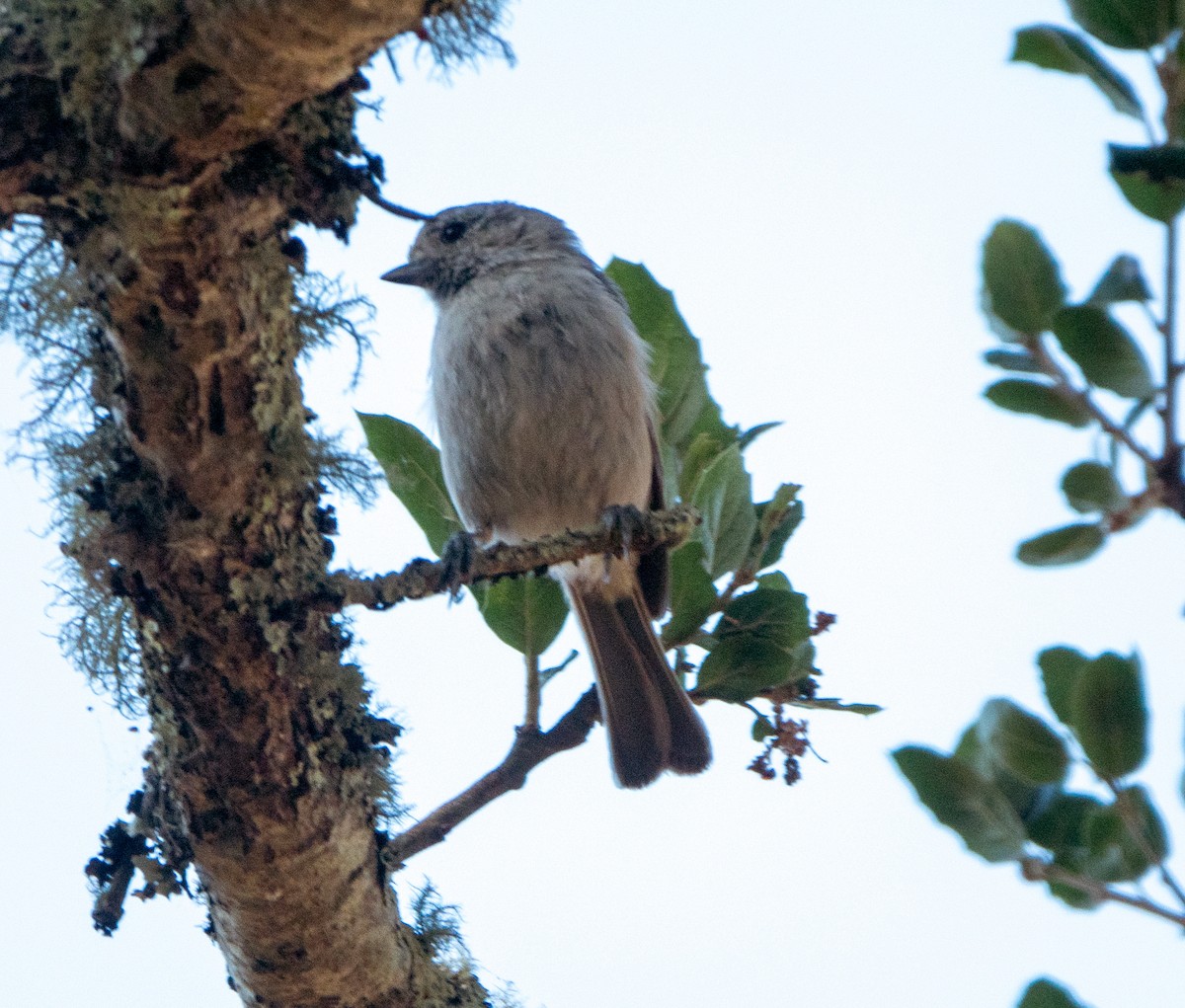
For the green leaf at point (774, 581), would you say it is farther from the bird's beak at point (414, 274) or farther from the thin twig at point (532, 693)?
the bird's beak at point (414, 274)

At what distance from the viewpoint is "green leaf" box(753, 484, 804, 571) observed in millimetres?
2852

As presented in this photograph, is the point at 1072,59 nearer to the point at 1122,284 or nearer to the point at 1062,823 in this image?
the point at 1122,284

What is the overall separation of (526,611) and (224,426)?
47.6 inches

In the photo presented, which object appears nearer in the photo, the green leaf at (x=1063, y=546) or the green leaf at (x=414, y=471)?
the green leaf at (x=1063, y=546)

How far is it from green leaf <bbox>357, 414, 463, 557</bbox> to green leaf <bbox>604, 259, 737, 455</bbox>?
1.89 feet

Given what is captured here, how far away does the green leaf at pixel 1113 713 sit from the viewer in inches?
53.1

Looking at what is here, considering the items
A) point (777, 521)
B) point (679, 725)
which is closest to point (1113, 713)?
point (777, 521)

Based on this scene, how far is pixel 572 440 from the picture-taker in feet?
12.4

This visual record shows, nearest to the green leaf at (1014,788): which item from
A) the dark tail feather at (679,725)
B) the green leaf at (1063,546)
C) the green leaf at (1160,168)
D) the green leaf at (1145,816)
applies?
the green leaf at (1145,816)

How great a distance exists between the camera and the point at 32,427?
6.51 ft

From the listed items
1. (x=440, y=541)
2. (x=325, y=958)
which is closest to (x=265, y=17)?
(x=325, y=958)

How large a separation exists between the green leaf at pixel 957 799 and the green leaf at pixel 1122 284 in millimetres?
523

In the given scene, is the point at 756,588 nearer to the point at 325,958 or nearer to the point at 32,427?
the point at 325,958

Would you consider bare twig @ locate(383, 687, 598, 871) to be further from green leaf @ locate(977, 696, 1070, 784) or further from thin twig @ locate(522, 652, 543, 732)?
green leaf @ locate(977, 696, 1070, 784)
